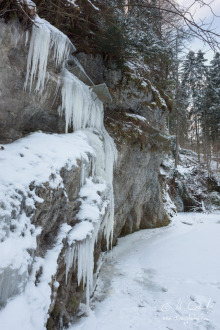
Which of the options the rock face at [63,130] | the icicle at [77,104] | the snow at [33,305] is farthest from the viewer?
the icicle at [77,104]

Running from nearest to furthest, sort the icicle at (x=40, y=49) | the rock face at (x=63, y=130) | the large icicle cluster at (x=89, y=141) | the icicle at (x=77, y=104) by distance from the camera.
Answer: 1. the rock face at (x=63, y=130)
2. the large icicle cluster at (x=89, y=141)
3. the icicle at (x=40, y=49)
4. the icicle at (x=77, y=104)

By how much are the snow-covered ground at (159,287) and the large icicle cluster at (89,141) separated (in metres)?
0.59

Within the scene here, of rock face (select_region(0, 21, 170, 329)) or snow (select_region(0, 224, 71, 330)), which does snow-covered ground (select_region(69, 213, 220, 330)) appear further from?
snow (select_region(0, 224, 71, 330))

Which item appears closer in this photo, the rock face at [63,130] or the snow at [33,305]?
the snow at [33,305]

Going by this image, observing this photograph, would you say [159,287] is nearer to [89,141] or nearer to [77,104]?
[89,141]

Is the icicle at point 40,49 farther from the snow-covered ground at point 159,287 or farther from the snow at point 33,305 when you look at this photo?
the snow-covered ground at point 159,287

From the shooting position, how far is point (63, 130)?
16.0ft

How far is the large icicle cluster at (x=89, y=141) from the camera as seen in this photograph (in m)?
3.17

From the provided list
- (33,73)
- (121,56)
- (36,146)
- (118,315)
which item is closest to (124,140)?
(121,56)

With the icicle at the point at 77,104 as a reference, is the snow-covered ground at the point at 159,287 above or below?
below

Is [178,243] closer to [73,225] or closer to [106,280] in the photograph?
[106,280]

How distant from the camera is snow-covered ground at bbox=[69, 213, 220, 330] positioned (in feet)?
10.9

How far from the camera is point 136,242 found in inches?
301

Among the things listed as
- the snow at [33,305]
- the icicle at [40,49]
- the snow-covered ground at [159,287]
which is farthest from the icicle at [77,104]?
the snow-covered ground at [159,287]
